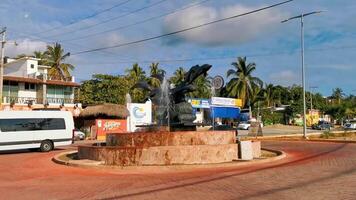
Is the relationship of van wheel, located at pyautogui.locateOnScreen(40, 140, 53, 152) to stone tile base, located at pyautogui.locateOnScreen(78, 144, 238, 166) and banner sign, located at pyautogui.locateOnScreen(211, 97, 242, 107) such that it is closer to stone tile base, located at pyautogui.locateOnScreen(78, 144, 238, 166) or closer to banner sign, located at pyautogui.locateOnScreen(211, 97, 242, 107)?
stone tile base, located at pyautogui.locateOnScreen(78, 144, 238, 166)

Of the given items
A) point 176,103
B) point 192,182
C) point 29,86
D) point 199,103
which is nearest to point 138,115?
point 29,86

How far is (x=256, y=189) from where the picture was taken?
34.9 feet

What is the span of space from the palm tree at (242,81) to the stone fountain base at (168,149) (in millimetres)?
58939

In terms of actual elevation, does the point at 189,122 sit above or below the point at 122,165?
above

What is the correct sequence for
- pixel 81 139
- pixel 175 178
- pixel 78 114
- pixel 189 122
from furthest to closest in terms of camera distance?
pixel 78 114 < pixel 81 139 < pixel 189 122 < pixel 175 178

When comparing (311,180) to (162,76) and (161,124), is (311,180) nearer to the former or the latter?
(161,124)

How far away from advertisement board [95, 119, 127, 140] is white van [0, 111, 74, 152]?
59.2ft

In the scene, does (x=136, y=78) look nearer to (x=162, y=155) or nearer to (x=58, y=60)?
(x=58, y=60)

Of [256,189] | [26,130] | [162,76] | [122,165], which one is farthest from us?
[26,130]

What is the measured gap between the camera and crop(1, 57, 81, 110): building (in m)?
47.9

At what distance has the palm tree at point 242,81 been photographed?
76.4 meters

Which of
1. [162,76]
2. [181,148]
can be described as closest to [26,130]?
[162,76]

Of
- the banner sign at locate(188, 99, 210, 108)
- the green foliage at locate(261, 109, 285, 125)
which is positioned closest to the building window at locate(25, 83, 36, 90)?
the banner sign at locate(188, 99, 210, 108)

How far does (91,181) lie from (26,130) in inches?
531
